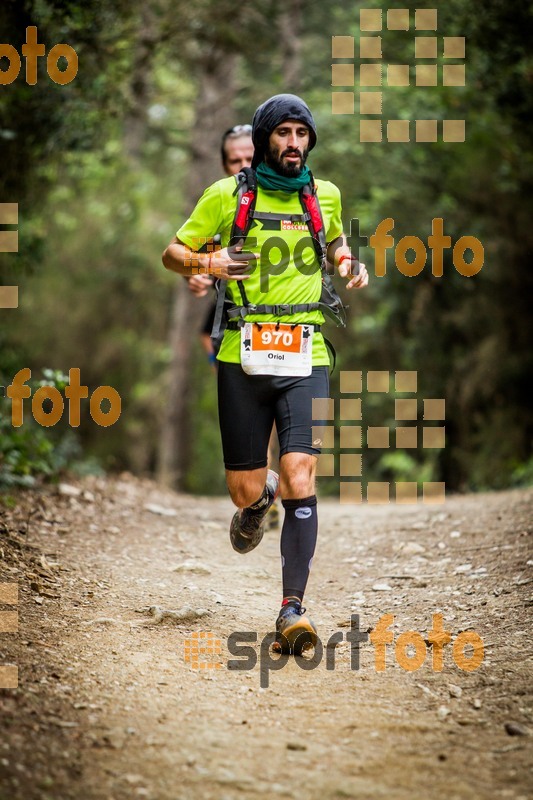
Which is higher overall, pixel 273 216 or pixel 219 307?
pixel 273 216

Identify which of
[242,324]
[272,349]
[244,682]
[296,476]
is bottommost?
[244,682]

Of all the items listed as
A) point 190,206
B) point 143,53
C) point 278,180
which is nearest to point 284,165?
point 278,180

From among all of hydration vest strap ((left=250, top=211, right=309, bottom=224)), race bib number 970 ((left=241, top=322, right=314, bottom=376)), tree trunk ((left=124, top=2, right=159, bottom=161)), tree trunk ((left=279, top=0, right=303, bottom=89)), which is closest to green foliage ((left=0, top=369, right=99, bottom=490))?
race bib number 970 ((left=241, top=322, right=314, bottom=376))

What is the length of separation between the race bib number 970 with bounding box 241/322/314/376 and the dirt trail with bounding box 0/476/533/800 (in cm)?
132

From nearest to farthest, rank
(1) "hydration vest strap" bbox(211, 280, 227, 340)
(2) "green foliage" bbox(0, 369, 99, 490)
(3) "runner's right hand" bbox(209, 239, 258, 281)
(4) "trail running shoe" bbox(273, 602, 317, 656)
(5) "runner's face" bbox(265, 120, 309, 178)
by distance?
(4) "trail running shoe" bbox(273, 602, 317, 656), (3) "runner's right hand" bbox(209, 239, 258, 281), (5) "runner's face" bbox(265, 120, 309, 178), (1) "hydration vest strap" bbox(211, 280, 227, 340), (2) "green foliage" bbox(0, 369, 99, 490)

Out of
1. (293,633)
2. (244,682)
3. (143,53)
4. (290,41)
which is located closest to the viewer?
(244,682)

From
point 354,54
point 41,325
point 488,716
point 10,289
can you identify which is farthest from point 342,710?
point 354,54

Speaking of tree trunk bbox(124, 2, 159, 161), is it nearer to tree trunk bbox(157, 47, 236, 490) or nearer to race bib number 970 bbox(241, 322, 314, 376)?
tree trunk bbox(157, 47, 236, 490)

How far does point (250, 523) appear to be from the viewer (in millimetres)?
4922

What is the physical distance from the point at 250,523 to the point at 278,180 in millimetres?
1803

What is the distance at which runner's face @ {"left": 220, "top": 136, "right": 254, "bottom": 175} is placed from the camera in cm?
713

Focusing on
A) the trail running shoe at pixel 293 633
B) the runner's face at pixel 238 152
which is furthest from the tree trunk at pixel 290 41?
the trail running shoe at pixel 293 633

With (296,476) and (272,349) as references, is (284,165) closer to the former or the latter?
(272,349)

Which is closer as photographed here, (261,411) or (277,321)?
(277,321)
